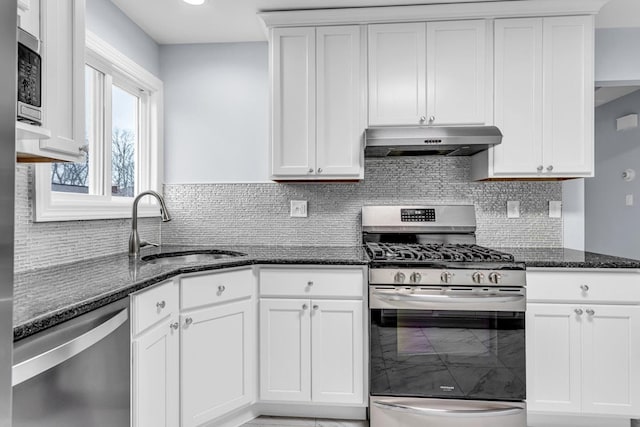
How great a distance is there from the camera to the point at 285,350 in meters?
2.17

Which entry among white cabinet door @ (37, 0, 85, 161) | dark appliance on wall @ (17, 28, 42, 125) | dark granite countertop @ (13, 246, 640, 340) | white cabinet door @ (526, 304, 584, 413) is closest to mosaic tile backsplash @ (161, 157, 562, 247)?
dark granite countertop @ (13, 246, 640, 340)

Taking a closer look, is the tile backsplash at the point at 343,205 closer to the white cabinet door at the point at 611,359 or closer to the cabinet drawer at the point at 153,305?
the white cabinet door at the point at 611,359

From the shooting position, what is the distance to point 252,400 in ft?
7.10

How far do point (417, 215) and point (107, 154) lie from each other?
2002 mm

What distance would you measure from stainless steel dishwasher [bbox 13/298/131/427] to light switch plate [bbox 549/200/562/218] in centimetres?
261

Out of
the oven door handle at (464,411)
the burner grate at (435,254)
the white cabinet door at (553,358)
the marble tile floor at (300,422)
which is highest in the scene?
the burner grate at (435,254)

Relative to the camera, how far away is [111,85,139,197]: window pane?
2.51 meters

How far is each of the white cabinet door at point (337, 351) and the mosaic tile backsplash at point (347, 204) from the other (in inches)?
27.8

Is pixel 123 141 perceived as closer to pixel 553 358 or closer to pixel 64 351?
pixel 64 351

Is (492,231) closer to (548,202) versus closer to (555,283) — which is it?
(548,202)

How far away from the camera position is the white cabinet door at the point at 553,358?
2064mm

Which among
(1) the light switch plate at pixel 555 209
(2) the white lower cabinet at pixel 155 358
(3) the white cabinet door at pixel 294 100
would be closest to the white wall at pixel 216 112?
(3) the white cabinet door at pixel 294 100

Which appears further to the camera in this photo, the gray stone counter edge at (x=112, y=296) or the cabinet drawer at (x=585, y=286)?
the cabinet drawer at (x=585, y=286)

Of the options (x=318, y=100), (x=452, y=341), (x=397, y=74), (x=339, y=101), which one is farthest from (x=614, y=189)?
(x=318, y=100)
